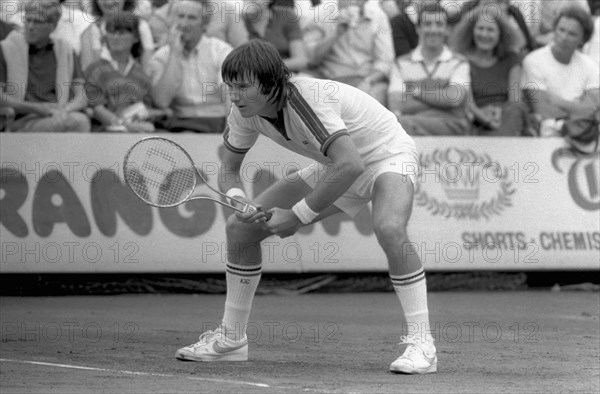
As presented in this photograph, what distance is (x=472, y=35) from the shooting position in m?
12.7

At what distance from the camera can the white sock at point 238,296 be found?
7.52 m

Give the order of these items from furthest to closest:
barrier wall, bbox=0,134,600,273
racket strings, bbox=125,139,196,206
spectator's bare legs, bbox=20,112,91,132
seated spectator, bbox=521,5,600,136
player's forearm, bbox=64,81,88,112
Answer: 1. seated spectator, bbox=521,5,600,136
2. player's forearm, bbox=64,81,88,112
3. spectator's bare legs, bbox=20,112,91,132
4. barrier wall, bbox=0,134,600,273
5. racket strings, bbox=125,139,196,206

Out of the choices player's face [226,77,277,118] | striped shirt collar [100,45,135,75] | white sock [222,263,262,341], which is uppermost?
striped shirt collar [100,45,135,75]

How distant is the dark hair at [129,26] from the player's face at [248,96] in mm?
5240

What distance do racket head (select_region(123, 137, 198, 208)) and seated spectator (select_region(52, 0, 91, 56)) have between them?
409cm

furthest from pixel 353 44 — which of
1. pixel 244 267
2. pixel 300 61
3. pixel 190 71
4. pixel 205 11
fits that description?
pixel 244 267

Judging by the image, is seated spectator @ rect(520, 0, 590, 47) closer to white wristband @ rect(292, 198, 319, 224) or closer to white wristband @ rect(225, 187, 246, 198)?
white wristband @ rect(225, 187, 246, 198)

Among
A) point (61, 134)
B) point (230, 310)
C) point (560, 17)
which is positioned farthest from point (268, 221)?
point (560, 17)

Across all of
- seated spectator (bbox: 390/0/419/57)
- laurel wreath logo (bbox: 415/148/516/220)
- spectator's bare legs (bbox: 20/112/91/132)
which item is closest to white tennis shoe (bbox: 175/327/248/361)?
spectator's bare legs (bbox: 20/112/91/132)

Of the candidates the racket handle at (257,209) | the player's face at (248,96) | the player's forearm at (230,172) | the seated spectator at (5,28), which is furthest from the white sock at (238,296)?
the seated spectator at (5,28)

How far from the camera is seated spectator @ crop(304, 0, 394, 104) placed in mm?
12711

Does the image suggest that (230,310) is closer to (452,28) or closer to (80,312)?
(80,312)

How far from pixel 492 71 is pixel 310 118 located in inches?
244

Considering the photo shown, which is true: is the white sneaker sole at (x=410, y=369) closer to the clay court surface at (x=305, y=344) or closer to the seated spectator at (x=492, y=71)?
the clay court surface at (x=305, y=344)
